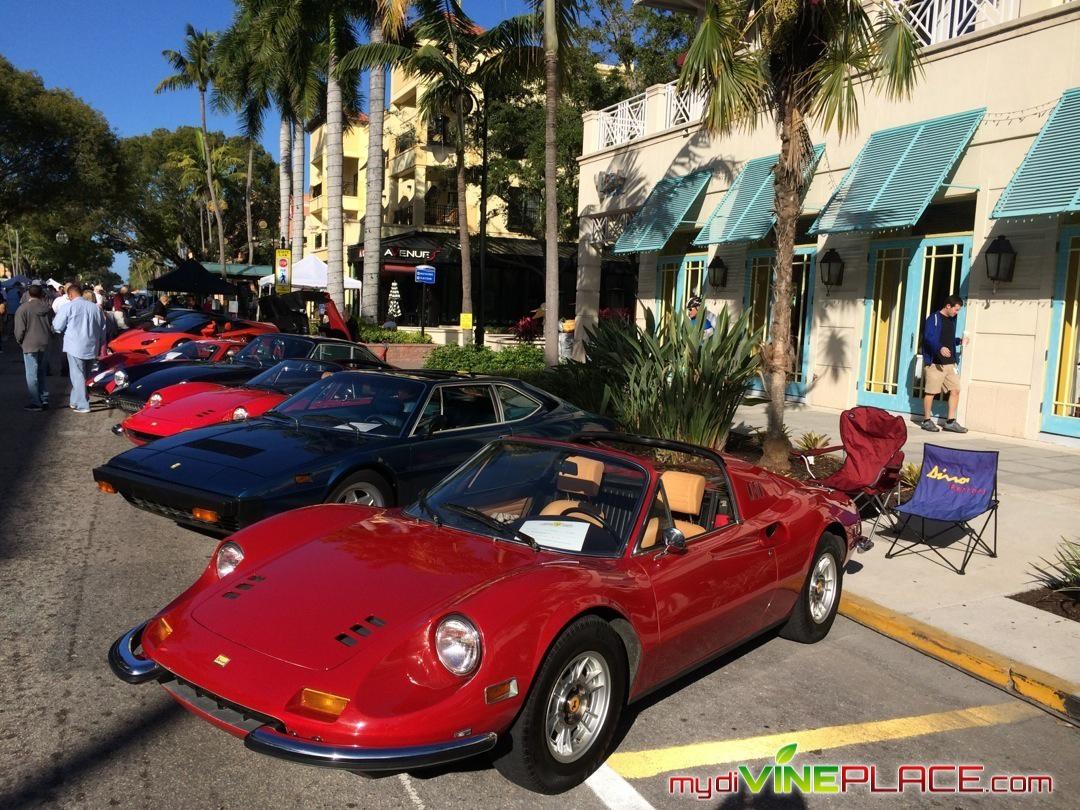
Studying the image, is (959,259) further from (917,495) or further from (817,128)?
(917,495)

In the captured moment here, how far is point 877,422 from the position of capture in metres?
7.64

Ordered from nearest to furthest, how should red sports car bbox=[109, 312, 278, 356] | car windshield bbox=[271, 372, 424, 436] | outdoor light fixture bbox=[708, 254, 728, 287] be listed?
1. car windshield bbox=[271, 372, 424, 436]
2. red sports car bbox=[109, 312, 278, 356]
3. outdoor light fixture bbox=[708, 254, 728, 287]

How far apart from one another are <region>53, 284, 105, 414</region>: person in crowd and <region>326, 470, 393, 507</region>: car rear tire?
26.3 ft

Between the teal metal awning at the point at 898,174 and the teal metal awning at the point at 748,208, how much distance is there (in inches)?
47.4

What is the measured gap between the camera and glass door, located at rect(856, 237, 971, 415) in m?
12.8

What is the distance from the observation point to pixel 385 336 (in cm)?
2230

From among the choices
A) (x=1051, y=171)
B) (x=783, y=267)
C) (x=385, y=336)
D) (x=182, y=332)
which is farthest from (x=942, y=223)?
(x=385, y=336)

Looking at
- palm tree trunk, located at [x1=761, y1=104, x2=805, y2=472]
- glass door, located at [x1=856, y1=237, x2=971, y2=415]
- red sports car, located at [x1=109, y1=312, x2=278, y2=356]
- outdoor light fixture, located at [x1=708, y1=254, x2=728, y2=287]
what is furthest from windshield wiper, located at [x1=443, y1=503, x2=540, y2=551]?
outdoor light fixture, located at [x1=708, y1=254, x2=728, y2=287]

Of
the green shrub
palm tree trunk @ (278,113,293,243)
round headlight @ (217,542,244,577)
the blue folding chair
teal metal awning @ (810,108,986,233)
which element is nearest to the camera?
round headlight @ (217,542,244,577)

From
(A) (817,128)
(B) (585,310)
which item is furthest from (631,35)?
(A) (817,128)

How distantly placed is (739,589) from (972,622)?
89.1 inches

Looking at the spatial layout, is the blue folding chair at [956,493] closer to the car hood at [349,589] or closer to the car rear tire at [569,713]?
the car rear tire at [569,713]

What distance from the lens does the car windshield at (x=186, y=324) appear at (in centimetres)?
1682

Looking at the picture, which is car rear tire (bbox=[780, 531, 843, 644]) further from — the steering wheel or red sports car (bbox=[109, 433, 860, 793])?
Answer: the steering wheel
